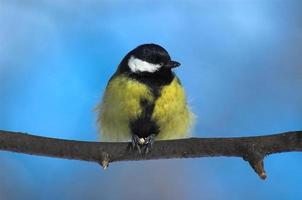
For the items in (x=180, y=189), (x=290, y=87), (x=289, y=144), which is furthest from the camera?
(x=290, y=87)

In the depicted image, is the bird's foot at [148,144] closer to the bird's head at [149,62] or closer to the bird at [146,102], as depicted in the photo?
the bird at [146,102]

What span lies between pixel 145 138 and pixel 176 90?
0.12 metres

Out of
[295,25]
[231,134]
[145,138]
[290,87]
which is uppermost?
[295,25]

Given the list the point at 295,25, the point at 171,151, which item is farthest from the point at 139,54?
the point at 295,25

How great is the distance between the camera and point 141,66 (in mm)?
1147

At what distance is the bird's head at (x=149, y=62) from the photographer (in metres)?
1.14

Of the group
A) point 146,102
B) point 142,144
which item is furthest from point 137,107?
point 142,144

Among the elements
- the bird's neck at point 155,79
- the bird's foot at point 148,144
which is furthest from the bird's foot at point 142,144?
the bird's neck at point 155,79

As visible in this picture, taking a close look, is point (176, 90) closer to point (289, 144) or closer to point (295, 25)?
point (289, 144)

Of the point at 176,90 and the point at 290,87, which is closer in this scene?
the point at 176,90

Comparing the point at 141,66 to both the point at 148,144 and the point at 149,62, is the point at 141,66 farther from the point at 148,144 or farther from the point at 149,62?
the point at 148,144

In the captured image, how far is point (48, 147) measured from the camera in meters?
0.89

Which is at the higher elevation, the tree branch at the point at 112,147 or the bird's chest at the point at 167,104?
the bird's chest at the point at 167,104

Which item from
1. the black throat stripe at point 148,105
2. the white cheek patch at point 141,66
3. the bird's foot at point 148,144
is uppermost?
the white cheek patch at point 141,66
